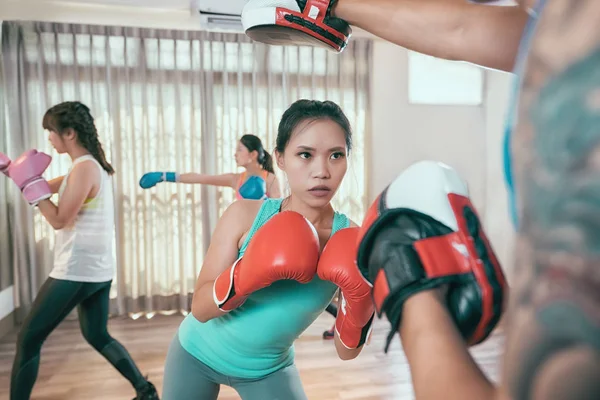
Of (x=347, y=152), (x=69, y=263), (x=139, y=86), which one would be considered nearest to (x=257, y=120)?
(x=139, y=86)

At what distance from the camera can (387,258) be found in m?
0.46

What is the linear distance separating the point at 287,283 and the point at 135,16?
334 cm

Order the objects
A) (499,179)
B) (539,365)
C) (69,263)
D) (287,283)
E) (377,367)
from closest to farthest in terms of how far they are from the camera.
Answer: (539,365) → (287,283) → (69,263) → (377,367) → (499,179)

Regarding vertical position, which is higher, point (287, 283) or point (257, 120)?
point (257, 120)

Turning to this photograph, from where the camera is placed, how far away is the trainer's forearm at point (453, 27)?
63cm

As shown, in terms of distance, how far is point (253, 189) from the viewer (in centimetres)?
314

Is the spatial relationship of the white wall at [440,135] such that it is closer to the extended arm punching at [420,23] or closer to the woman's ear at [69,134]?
the woman's ear at [69,134]

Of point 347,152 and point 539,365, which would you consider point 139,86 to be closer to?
point 347,152

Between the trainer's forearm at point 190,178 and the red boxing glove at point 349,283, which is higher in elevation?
the trainer's forearm at point 190,178

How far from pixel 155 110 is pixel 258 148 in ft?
3.90

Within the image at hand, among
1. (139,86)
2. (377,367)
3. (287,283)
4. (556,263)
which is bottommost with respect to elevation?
(377,367)

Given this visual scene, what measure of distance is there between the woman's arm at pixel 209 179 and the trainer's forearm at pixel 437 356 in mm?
3080

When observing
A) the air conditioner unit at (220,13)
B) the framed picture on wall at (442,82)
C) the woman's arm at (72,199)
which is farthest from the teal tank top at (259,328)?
the framed picture on wall at (442,82)

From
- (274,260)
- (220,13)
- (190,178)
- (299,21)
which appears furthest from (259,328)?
(220,13)
